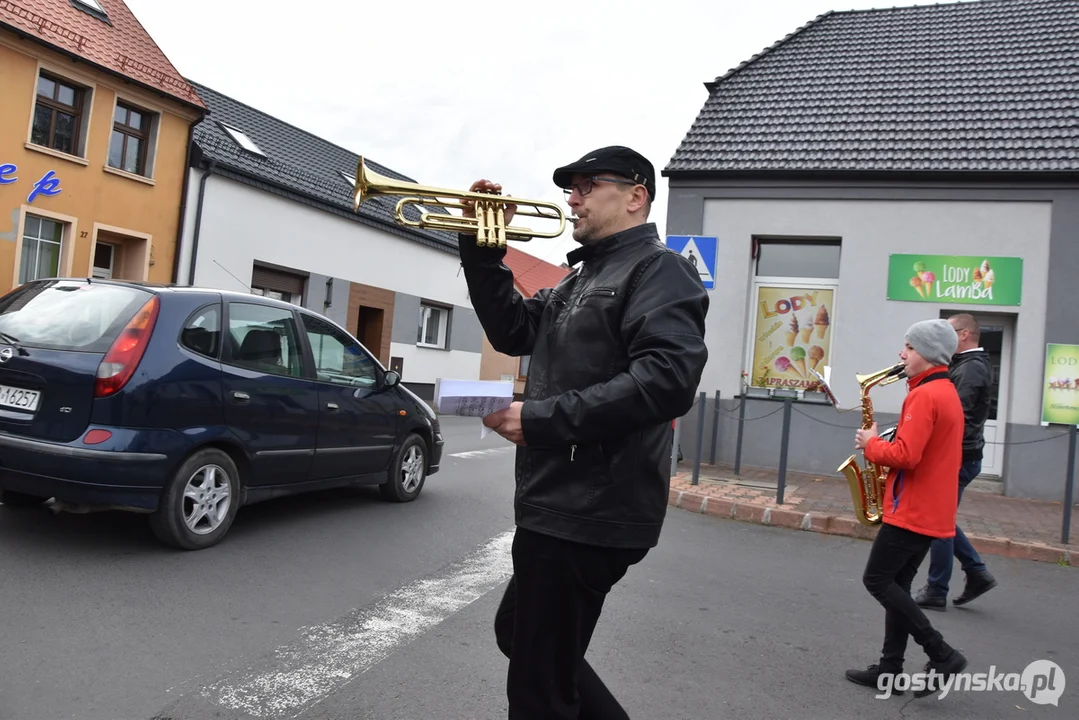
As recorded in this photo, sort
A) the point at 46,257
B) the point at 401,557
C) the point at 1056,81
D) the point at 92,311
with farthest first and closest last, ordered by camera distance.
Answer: the point at 46,257, the point at 1056,81, the point at 401,557, the point at 92,311

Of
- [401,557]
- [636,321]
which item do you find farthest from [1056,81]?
[636,321]

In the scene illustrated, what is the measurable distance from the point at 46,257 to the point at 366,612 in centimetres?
1392

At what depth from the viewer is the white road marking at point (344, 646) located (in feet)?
10.8

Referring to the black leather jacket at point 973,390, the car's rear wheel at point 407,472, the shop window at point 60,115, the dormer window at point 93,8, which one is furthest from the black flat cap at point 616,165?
the dormer window at point 93,8

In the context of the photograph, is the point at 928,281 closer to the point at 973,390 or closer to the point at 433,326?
the point at 973,390

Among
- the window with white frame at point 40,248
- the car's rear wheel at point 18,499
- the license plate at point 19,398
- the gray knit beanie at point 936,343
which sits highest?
the window with white frame at point 40,248

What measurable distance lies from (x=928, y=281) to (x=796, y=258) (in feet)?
5.52

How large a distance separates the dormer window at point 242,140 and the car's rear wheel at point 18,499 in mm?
15337

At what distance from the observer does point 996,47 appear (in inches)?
474

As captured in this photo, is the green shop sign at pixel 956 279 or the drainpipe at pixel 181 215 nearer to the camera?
the green shop sign at pixel 956 279

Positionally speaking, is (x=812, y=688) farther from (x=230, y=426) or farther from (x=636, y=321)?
(x=230, y=426)

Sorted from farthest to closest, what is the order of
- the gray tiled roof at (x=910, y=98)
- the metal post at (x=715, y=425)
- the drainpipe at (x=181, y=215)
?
the drainpipe at (x=181, y=215)
the metal post at (x=715, y=425)
the gray tiled roof at (x=910, y=98)

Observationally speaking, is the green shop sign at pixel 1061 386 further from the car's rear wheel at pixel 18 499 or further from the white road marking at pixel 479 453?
the car's rear wheel at pixel 18 499

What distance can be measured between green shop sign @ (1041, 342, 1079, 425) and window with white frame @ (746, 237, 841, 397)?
8.22ft
